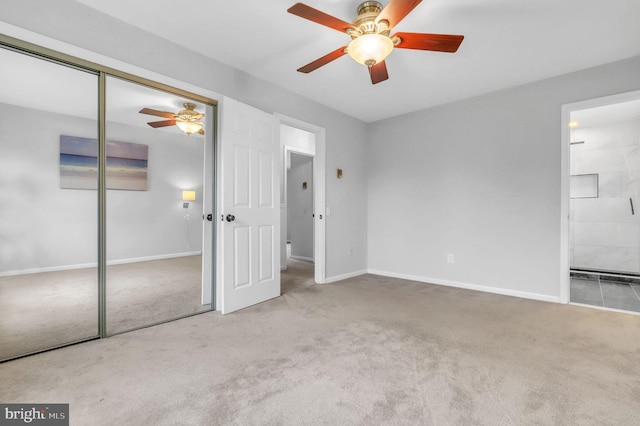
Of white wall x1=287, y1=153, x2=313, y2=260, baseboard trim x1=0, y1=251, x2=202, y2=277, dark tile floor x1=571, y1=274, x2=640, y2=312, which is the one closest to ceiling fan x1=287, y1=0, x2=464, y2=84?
baseboard trim x1=0, y1=251, x2=202, y2=277

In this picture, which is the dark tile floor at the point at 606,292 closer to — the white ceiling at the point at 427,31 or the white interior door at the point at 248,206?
the white ceiling at the point at 427,31

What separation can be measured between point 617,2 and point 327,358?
10.9ft

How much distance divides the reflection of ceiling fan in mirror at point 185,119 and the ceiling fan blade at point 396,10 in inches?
77.8

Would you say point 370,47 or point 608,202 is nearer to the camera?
point 370,47

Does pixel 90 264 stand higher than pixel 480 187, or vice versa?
pixel 480 187

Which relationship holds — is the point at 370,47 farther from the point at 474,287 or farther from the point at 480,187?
the point at 474,287

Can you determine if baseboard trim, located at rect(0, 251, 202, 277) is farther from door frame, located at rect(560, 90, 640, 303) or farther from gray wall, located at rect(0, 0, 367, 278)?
door frame, located at rect(560, 90, 640, 303)

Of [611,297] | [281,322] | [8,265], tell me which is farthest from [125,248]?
[611,297]

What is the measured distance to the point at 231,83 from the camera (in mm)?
3115

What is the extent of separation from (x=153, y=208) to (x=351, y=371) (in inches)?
95.0

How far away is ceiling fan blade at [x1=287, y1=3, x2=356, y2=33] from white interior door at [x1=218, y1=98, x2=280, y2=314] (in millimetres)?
1400

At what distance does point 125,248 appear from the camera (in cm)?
275

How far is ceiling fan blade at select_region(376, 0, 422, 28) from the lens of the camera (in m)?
1.73

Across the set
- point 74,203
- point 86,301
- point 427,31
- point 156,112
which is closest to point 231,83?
point 156,112
